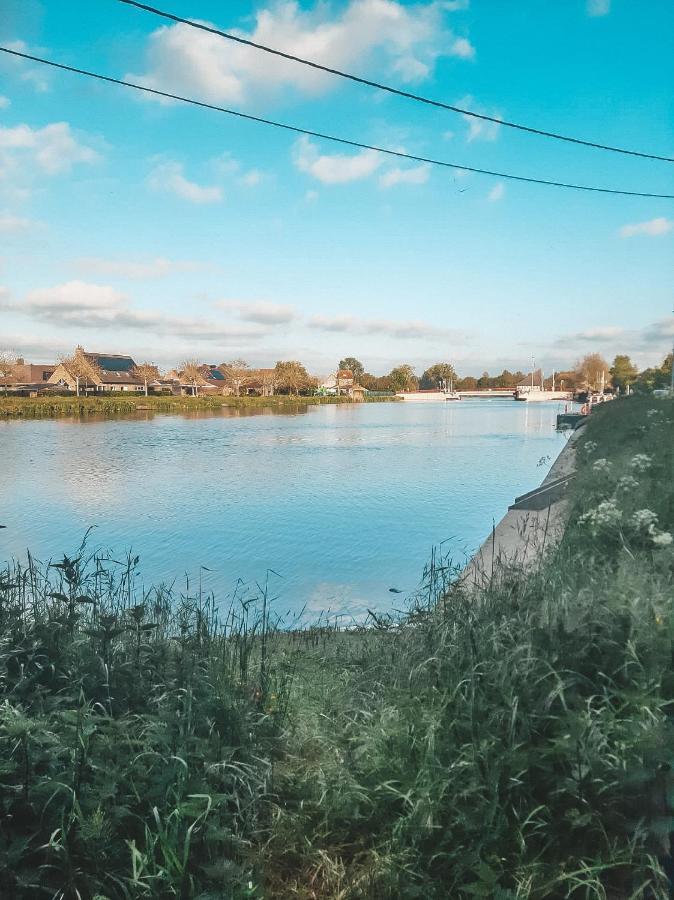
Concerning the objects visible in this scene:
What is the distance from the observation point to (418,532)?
10406mm

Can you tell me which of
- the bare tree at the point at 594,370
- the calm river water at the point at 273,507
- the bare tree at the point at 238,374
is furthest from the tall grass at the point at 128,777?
the bare tree at the point at 238,374

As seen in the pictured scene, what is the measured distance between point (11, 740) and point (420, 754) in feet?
4.28

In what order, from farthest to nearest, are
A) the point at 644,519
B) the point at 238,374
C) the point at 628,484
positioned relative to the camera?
the point at 238,374, the point at 628,484, the point at 644,519

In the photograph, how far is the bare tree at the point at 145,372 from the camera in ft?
276

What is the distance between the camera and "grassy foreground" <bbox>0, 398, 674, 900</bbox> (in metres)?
1.85

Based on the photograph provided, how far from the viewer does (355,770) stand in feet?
7.15

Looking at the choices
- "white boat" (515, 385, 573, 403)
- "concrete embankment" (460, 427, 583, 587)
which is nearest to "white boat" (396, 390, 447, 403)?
"white boat" (515, 385, 573, 403)

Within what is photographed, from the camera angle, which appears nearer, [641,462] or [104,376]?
[641,462]

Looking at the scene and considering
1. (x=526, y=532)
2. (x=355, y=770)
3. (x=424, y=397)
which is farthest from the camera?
(x=424, y=397)

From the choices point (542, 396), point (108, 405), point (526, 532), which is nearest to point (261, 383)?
point (542, 396)

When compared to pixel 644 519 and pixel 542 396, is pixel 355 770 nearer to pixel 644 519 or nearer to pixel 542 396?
pixel 644 519

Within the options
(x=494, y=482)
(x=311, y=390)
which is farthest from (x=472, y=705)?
(x=311, y=390)

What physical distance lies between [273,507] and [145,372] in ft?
249

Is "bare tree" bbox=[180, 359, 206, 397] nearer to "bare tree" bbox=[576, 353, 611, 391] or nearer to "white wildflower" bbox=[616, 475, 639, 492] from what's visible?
"bare tree" bbox=[576, 353, 611, 391]
